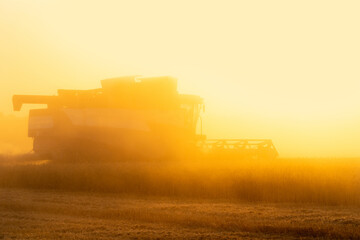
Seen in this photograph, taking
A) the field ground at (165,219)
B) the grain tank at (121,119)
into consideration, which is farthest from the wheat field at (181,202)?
the grain tank at (121,119)

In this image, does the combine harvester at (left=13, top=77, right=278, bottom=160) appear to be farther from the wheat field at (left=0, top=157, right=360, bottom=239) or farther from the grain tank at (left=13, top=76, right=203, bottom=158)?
the wheat field at (left=0, top=157, right=360, bottom=239)

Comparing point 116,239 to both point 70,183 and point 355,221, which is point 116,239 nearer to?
point 355,221

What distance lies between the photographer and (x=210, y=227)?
9.54m

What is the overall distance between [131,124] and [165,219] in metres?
13.0

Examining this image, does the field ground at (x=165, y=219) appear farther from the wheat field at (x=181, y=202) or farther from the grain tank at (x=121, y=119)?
the grain tank at (x=121, y=119)

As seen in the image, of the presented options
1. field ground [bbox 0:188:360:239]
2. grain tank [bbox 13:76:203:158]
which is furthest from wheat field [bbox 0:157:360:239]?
grain tank [bbox 13:76:203:158]

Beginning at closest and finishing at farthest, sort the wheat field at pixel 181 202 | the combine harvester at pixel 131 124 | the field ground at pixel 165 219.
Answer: the field ground at pixel 165 219
the wheat field at pixel 181 202
the combine harvester at pixel 131 124

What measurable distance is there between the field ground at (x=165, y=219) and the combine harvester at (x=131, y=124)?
341 inches

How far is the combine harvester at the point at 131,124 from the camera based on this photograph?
74.6ft

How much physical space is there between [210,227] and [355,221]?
3028 mm

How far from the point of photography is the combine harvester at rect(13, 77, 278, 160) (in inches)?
896

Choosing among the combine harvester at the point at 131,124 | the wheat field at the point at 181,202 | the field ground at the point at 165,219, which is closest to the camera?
the field ground at the point at 165,219

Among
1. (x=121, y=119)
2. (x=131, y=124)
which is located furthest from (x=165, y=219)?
(x=121, y=119)

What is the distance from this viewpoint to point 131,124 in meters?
23.0
